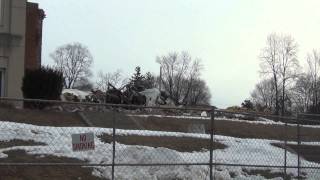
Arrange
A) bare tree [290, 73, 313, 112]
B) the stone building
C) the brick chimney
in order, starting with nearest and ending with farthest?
the stone building → the brick chimney → bare tree [290, 73, 313, 112]

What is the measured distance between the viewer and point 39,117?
19641mm

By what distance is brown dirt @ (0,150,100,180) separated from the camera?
11258 millimetres

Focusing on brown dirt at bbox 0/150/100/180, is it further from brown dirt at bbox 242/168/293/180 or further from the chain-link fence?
brown dirt at bbox 242/168/293/180

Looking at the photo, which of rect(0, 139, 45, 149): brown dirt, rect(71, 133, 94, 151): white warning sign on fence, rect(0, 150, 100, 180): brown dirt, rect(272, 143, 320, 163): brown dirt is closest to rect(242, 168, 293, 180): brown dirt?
rect(272, 143, 320, 163): brown dirt

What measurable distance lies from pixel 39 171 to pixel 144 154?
8.50 feet

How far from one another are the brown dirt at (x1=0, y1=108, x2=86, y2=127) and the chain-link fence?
0.04 m

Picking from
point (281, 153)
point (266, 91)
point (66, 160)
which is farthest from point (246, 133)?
point (266, 91)

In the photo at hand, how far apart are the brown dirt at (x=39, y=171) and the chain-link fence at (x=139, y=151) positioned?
0.06 feet

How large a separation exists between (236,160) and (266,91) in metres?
107

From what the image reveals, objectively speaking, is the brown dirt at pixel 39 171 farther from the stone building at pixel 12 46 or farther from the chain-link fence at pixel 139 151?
the stone building at pixel 12 46

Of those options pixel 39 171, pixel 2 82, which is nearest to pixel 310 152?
pixel 39 171

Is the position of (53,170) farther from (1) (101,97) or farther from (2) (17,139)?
(1) (101,97)

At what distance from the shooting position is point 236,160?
1538 cm

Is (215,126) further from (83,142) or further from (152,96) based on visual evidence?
(152,96)
